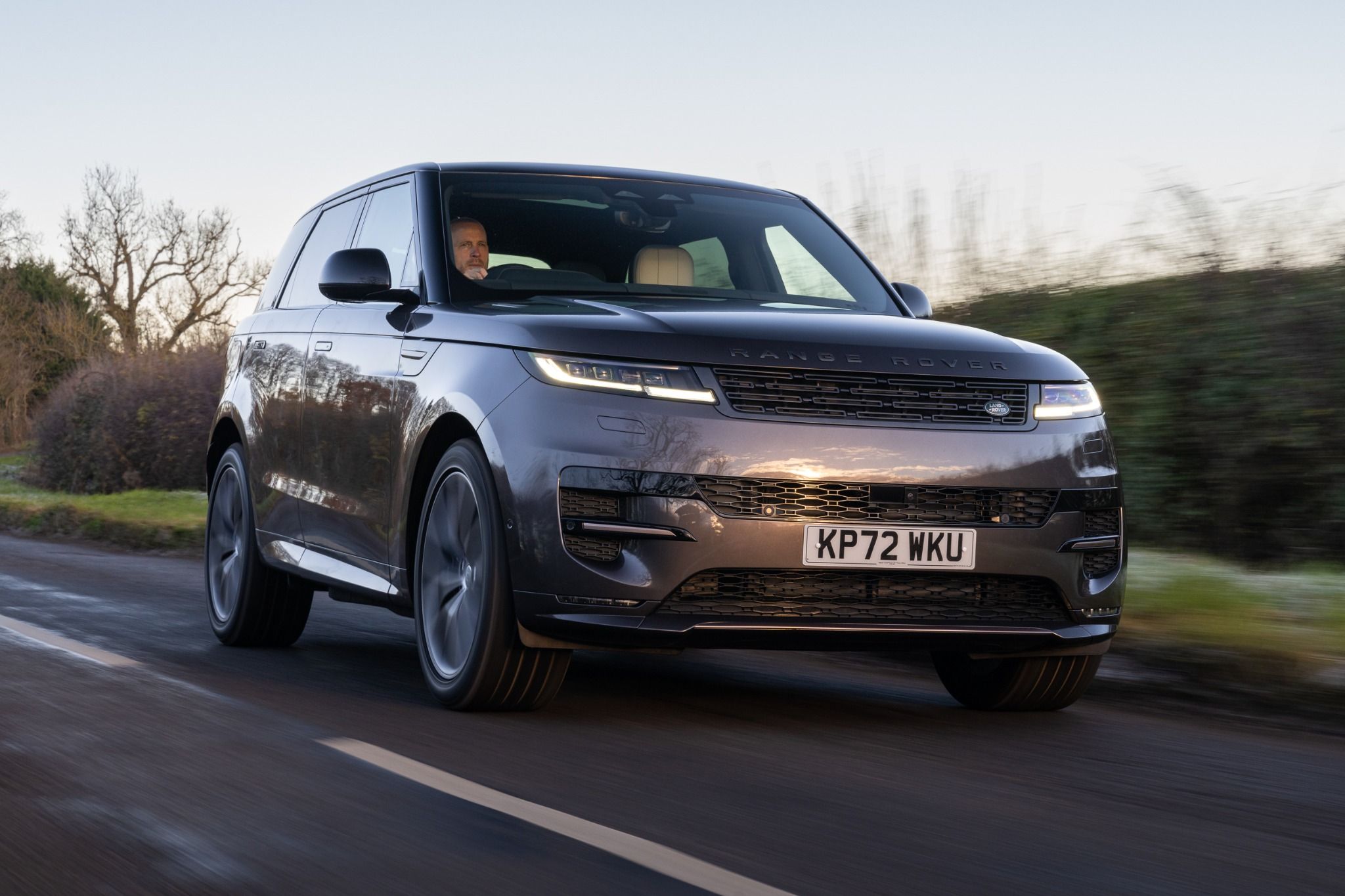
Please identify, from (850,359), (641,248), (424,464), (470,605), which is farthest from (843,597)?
(641,248)

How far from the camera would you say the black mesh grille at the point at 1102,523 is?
5.44 meters

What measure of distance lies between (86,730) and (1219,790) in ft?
10.8

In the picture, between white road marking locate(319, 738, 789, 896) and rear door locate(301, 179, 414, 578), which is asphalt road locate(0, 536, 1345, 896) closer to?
white road marking locate(319, 738, 789, 896)

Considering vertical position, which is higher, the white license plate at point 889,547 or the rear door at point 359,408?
the rear door at point 359,408

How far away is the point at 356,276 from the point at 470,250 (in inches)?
16.6

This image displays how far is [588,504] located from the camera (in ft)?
16.6

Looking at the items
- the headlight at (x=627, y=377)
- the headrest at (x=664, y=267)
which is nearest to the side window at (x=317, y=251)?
the headrest at (x=664, y=267)

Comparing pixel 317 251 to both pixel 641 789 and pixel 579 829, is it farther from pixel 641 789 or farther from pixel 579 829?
pixel 579 829

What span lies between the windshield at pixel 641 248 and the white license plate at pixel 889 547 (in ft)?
4.04

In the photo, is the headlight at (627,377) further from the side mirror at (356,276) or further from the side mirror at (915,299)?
the side mirror at (915,299)

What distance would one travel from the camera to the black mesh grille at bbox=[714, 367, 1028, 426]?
511cm

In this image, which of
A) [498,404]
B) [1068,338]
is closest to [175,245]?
[1068,338]

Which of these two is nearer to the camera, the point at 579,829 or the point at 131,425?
the point at 579,829

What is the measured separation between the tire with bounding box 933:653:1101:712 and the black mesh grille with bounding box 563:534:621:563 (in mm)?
1610
